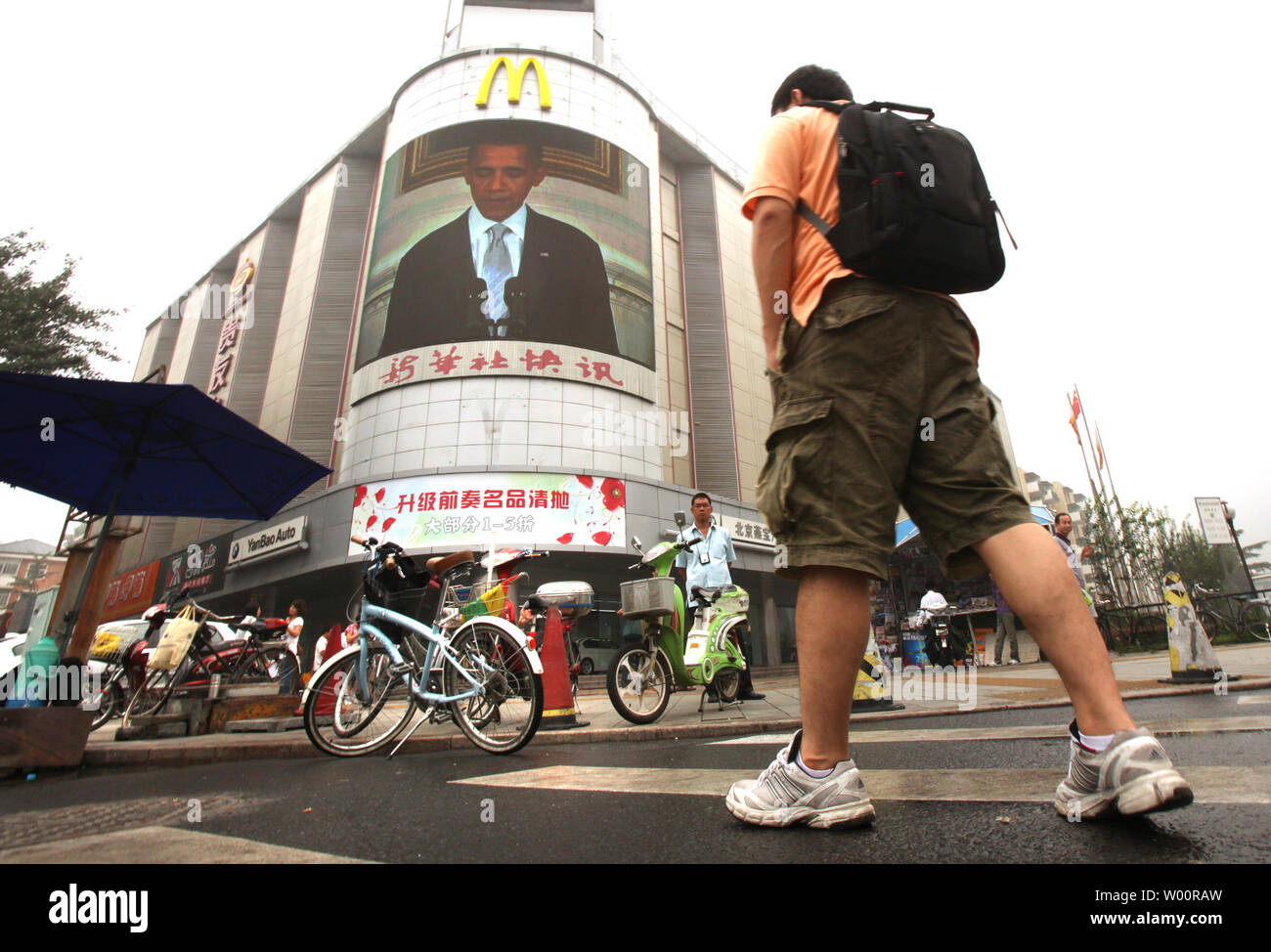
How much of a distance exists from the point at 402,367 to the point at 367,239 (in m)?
10.2

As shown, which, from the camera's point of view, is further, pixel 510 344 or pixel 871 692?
pixel 510 344

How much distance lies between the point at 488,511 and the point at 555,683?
12.3 meters

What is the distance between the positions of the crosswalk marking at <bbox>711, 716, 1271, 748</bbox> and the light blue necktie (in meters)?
17.4

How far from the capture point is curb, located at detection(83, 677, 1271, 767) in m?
4.11

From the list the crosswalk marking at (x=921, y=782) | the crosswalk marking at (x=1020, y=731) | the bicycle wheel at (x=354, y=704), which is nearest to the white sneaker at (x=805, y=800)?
the crosswalk marking at (x=921, y=782)

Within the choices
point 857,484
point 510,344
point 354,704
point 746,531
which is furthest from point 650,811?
point 746,531

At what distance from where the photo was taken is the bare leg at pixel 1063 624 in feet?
4.43

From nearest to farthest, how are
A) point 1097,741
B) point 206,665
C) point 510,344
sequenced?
point 1097,741 < point 206,665 < point 510,344

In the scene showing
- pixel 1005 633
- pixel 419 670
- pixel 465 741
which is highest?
pixel 1005 633

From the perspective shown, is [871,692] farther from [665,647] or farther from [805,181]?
[805,181]

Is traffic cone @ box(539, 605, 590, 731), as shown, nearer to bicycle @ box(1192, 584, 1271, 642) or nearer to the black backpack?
→ the black backpack

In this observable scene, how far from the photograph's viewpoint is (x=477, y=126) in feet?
71.0

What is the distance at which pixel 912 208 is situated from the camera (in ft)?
5.16
